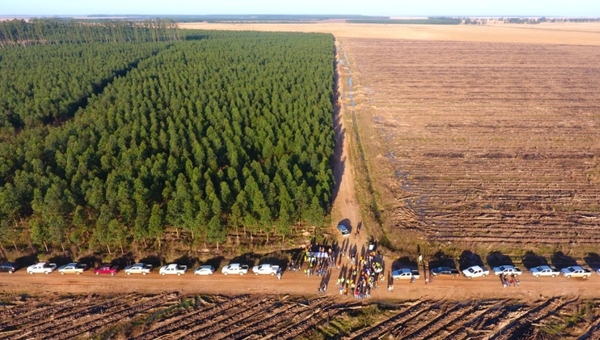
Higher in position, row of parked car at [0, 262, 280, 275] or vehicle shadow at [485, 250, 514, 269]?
vehicle shadow at [485, 250, 514, 269]

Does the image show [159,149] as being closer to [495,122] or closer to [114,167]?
[114,167]

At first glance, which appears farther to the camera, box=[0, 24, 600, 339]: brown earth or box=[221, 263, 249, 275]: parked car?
box=[221, 263, 249, 275]: parked car

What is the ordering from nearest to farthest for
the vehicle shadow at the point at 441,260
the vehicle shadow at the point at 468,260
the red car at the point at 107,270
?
1. the red car at the point at 107,270
2. the vehicle shadow at the point at 468,260
3. the vehicle shadow at the point at 441,260

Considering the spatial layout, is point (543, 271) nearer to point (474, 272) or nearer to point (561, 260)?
point (561, 260)

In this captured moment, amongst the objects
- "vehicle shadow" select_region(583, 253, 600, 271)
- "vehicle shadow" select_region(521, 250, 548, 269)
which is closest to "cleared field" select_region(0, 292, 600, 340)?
"vehicle shadow" select_region(521, 250, 548, 269)

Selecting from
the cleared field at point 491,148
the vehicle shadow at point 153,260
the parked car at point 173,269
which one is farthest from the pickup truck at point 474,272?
the vehicle shadow at point 153,260

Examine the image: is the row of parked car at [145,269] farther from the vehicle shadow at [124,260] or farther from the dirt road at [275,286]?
the vehicle shadow at [124,260]

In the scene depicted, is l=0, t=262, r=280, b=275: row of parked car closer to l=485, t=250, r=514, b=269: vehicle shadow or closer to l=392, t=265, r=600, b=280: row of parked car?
l=392, t=265, r=600, b=280: row of parked car

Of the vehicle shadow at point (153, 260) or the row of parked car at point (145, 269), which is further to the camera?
the vehicle shadow at point (153, 260)
